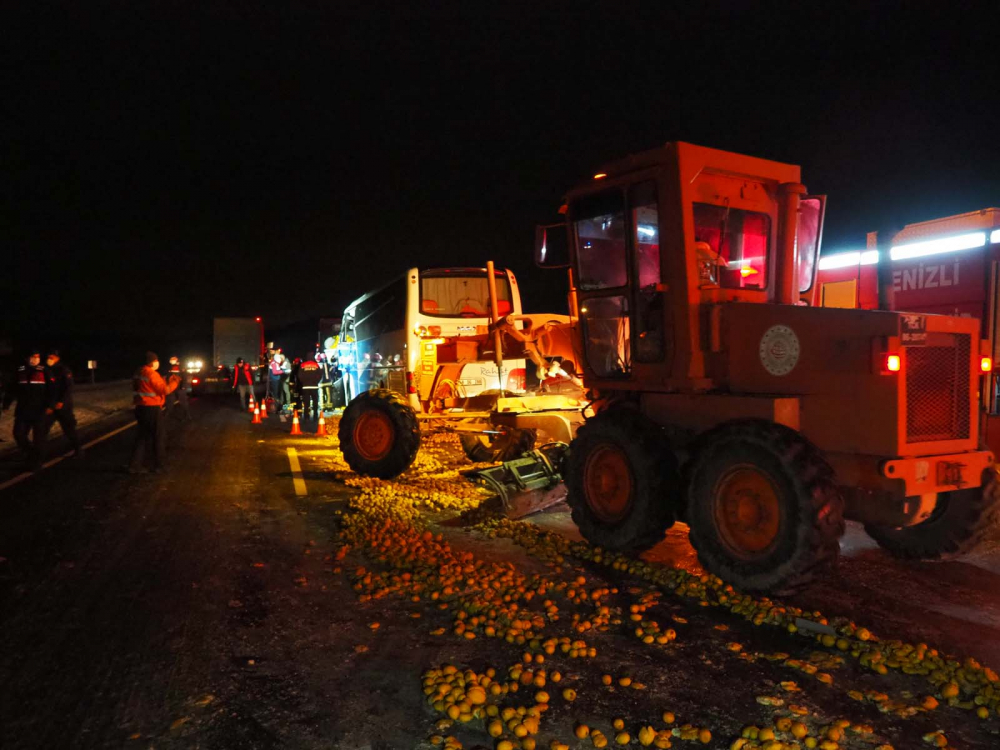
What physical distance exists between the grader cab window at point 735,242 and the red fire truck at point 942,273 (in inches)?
124

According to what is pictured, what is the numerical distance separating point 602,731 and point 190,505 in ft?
21.9

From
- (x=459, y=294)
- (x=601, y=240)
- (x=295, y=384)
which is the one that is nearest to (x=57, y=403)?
(x=459, y=294)

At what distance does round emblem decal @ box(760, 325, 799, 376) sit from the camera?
5.57m

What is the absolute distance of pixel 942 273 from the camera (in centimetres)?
1116

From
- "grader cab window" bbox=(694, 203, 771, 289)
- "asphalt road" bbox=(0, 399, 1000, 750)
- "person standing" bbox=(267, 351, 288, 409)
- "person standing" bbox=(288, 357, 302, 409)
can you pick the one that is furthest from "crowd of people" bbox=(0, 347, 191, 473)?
"person standing" bbox=(267, 351, 288, 409)

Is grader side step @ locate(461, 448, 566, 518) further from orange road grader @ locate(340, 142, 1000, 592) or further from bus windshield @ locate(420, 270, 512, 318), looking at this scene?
bus windshield @ locate(420, 270, 512, 318)

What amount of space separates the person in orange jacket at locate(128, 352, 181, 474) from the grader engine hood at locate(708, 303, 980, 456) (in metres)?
8.76

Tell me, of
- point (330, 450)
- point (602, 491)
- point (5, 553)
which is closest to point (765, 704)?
point (602, 491)

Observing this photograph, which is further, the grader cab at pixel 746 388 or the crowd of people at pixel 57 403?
the crowd of people at pixel 57 403

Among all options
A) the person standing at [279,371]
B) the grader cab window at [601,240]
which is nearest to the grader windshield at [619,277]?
the grader cab window at [601,240]

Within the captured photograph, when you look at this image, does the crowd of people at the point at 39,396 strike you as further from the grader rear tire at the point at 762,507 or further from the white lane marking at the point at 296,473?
the grader rear tire at the point at 762,507

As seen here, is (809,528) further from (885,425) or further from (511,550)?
(511,550)

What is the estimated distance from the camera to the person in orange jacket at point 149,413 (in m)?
10.9

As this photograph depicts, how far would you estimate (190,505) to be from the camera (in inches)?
345
